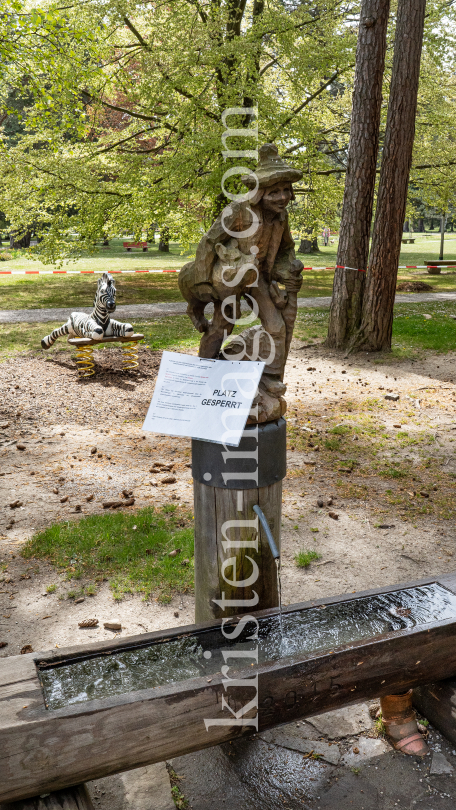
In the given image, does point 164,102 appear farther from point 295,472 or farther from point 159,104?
point 295,472

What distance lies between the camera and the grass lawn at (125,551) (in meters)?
4.20

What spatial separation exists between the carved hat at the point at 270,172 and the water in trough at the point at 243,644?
1.84 meters

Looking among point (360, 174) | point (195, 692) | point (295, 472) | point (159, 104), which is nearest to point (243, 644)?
point (195, 692)

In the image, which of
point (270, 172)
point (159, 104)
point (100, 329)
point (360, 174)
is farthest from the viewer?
point (159, 104)

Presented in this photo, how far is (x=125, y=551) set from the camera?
455cm

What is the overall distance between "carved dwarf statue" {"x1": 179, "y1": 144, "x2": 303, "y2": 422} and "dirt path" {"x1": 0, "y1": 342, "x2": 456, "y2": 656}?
1848 millimetres

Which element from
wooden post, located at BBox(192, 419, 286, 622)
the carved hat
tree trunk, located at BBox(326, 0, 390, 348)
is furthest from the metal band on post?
tree trunk, located at BBox(326, 0, 390, 348)

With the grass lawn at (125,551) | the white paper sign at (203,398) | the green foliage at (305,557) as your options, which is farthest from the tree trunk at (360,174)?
the white paper sign at (203,398)

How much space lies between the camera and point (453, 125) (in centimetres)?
1507

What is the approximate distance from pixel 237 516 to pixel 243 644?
1.74 feet

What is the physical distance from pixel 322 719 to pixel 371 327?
27.3ft

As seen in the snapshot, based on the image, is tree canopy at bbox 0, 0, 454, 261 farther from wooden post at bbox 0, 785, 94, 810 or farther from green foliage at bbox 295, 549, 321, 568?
wooden post at bbox 0, 785, 94, 810

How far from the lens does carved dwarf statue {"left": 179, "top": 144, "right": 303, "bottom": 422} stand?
256 centimetres

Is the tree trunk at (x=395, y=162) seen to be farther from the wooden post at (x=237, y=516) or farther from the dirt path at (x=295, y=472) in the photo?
the wooden post at (x=237, y=516)
